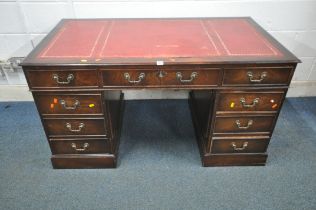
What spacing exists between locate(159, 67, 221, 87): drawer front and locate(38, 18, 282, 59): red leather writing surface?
0.30 ft

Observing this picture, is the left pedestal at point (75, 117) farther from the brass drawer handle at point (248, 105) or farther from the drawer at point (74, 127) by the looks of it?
the brass drawer handle at point (248, 105)

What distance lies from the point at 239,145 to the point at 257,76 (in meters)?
0.52

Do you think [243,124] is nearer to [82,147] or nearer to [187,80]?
[187,80]

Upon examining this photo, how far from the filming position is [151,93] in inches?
95.7

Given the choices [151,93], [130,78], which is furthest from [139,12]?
[130,78]

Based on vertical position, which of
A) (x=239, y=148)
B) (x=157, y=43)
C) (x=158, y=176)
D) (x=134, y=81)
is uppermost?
(x=157, y=43)

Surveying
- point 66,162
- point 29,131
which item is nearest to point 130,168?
point 66,162

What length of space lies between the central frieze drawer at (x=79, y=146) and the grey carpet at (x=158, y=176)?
0.15m

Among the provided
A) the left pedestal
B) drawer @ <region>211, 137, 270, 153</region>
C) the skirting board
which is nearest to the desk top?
the left pedestal

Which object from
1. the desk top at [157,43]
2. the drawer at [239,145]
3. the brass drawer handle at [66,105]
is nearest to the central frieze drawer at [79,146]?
the brass drawer handle at [66,105]

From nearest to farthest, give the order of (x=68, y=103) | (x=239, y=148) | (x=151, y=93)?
(x=68, y=103)
(x=239, y=148)
(x=151, y=93)

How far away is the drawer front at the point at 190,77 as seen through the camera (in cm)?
137

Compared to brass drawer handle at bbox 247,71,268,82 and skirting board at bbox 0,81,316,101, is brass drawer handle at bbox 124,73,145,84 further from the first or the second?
skirting board at bbox 0,81,316,101

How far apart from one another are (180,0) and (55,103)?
3.98 ft
